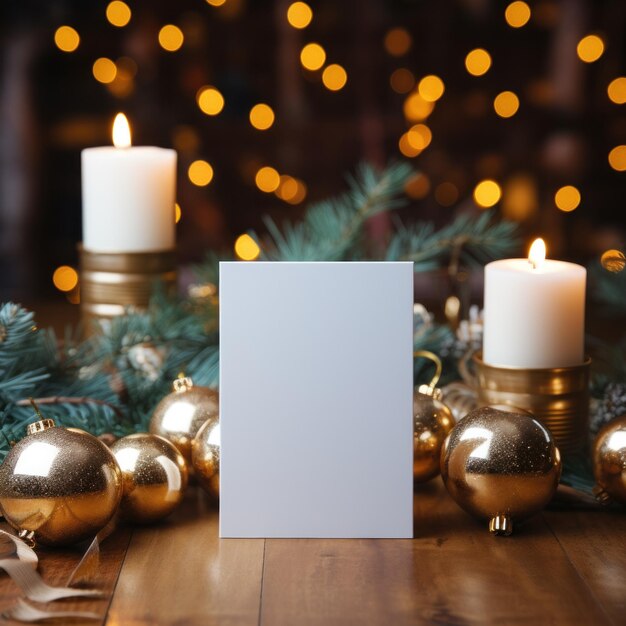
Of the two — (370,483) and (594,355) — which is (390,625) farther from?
(594,355)

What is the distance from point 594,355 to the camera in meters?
1.09

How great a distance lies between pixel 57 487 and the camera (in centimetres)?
58

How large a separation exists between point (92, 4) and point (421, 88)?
0.85m

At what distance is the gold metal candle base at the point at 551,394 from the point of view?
2.30 ft

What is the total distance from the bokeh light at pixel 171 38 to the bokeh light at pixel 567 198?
3.37 feet

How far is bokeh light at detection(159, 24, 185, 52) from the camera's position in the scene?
2451mm

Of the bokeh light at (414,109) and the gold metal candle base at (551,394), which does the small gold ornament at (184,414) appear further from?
the bokeh light at (414,109)

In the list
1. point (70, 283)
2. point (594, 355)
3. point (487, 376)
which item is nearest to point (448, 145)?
point (70, 283)

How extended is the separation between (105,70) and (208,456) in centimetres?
198

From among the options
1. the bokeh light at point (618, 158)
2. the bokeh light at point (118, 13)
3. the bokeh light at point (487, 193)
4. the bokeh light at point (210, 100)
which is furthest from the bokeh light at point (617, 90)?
the bokeh light at point (118, 13)

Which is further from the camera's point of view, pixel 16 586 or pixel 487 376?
pixel 487 376

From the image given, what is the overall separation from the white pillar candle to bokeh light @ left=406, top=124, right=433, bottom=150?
1631mm

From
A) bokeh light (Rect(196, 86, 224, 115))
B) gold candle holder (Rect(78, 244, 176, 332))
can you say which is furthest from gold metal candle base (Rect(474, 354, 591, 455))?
bokeh light (Rect(196, 86, 224, 115))

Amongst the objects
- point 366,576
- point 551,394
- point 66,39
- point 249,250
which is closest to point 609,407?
point 551,394
